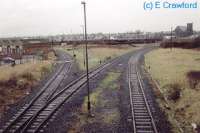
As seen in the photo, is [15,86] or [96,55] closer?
[15,86]

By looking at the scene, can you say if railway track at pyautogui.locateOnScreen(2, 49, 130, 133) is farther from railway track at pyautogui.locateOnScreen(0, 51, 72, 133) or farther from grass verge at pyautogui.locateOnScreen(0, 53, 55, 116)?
grass verge at pyautogui.locateOnScreen(0, 53, 55, 116)

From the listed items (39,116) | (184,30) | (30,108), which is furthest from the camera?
(184,30)

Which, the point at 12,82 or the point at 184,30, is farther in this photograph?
the point at 184,30

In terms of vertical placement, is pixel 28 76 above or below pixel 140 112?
above

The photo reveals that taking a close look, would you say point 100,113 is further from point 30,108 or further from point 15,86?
point 15,86

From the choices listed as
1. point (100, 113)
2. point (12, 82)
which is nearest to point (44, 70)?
point (12, 82)

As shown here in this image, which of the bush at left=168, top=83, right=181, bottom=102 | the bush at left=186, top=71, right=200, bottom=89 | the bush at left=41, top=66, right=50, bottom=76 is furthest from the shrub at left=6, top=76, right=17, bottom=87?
the bush at left=186, top=71, right=200, bottom=89

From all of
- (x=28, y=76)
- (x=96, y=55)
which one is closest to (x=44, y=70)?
(x=28, y=76)

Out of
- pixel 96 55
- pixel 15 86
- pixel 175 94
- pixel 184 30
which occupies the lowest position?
pixel 175 94

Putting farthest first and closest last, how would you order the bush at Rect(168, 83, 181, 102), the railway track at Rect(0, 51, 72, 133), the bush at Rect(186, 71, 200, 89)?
the bush at Rect(186, 71, 200, 89), the bush at Rect(168, 83, 181, 102), the railway track at Rect(0, 51, 72, 133)

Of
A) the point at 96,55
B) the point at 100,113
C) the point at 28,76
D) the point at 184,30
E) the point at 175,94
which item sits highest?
the point at 184,30

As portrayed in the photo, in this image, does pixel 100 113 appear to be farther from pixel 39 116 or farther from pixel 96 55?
pixel 96 55

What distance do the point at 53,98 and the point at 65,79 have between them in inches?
450

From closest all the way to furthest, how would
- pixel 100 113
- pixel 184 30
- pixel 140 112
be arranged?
1. pixel 140 112
2. pixel 100 113
3. pixel 184 30
